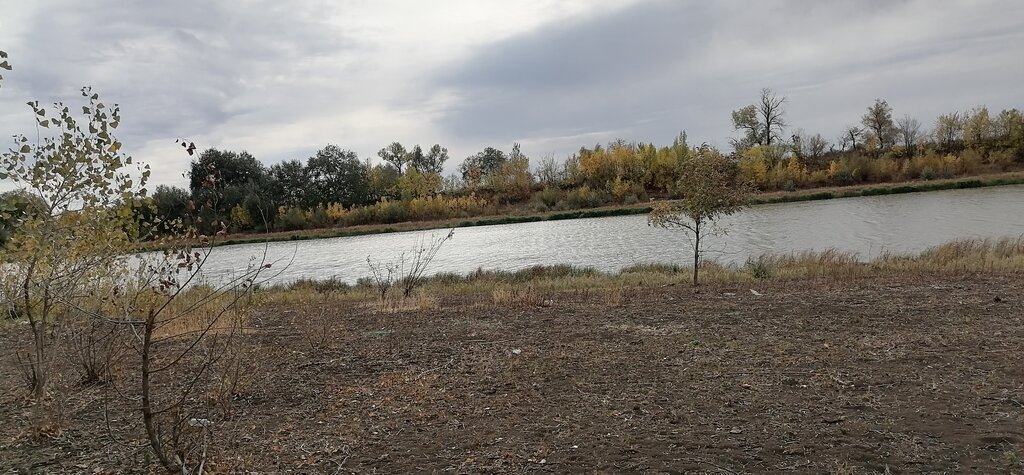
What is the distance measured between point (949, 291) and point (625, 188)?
6065cm

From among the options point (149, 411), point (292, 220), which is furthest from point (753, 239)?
point (292, 220)

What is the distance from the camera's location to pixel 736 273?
54.3 ft

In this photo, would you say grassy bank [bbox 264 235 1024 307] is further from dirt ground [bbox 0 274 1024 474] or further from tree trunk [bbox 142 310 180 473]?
tree trunk [bbox 142 310 180 473]

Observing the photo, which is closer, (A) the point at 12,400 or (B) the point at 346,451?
(B) the point at 346,451

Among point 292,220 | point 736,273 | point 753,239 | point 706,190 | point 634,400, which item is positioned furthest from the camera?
point 292,220

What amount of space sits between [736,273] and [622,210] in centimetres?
4438

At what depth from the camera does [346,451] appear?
4.84 metres

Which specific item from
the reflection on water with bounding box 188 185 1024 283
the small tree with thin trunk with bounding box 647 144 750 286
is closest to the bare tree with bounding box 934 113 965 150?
the reflection on water with bounding box 188 185 1024 283

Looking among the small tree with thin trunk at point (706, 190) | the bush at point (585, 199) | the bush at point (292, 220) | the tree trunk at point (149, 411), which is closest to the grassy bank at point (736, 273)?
the small tree with thin trunk at point (706, 190)

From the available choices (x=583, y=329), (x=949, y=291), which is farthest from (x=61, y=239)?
(x=949, y=291)

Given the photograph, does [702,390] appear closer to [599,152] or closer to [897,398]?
[897,398]

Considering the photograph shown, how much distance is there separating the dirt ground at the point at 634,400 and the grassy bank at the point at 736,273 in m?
4.56

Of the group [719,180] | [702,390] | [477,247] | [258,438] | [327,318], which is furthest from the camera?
[477,247]

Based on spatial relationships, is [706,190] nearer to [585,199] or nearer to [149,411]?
[149,411]
